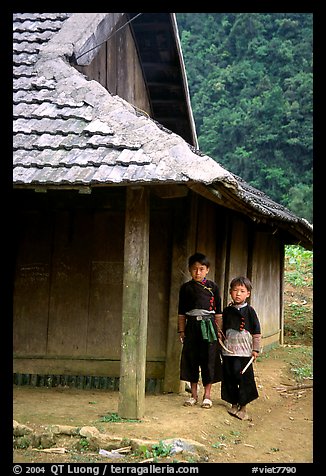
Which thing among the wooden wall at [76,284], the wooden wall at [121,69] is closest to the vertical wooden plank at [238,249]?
the wooden wall at [76,284]

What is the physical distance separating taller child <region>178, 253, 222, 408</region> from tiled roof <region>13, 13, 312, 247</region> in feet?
3.28

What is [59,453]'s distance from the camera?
5094 mm

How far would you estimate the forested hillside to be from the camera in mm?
31891

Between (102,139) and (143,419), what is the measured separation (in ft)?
9.32

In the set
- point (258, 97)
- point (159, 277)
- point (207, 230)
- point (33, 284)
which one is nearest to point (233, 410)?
point (159, 277)

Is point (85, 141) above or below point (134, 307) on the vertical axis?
above

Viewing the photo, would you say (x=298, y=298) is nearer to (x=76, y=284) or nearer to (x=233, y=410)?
(x=76, y=284)

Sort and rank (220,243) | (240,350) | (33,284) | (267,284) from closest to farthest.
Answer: (240,350) < (33,284) < (220,243) < (267,284)

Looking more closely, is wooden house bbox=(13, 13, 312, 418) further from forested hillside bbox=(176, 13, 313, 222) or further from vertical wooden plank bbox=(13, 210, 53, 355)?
forested hillside bbox=(176, 13, 313, 222)

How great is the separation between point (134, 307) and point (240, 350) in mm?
1391

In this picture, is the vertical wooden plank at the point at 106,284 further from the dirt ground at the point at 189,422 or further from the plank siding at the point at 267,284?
the plank siding at the point at 267,284

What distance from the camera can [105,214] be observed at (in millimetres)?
7824

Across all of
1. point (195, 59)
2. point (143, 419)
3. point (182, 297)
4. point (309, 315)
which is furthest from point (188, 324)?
point (195, 59)

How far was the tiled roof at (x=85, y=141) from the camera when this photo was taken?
18.0ft
